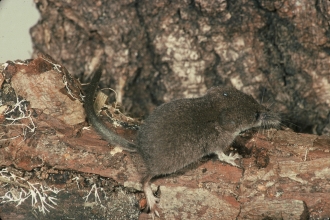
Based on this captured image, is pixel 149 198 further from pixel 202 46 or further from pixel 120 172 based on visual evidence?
pixel 202 46

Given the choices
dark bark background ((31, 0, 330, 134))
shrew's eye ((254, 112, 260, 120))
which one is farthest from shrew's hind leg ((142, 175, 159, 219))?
dark bark background ((31, 0, 330, 134))


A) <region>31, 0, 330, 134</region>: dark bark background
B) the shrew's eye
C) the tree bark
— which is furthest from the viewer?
<region>31, 0, 330, 134</region>: dark bark background

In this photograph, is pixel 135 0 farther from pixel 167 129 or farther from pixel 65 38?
pixel 167 129

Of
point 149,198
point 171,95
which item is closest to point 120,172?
point 149,198

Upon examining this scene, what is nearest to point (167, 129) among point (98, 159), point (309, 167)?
point (98, 159)

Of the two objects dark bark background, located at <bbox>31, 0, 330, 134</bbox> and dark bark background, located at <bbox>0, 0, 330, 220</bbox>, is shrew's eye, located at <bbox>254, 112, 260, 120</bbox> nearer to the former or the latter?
dark bark background, located at <bbox>0, 0, 330, 220</bbox>
